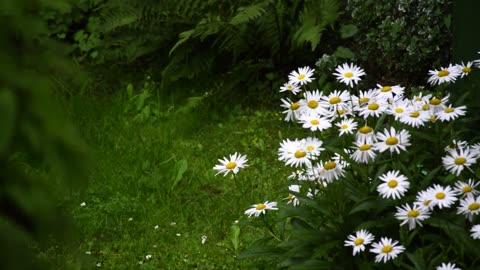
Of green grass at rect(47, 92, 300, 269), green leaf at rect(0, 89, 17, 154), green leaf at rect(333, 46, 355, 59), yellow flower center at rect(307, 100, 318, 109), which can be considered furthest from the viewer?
green leaf at rect(333, 46, 355, 59)

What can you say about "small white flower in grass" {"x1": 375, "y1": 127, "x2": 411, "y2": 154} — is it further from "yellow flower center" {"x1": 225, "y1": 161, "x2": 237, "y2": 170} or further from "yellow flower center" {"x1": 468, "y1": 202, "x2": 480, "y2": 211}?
"yellow flower center" {"x1": 225, "y1": 161, "x2": 237, "y2": 170}

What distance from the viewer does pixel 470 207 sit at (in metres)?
3.19

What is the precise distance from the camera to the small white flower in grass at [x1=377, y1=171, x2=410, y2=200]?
329cm

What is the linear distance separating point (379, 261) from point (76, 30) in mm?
5076

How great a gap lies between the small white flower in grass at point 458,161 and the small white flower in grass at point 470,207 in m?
0.15

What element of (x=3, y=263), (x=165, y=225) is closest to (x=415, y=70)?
(x=165, y=225)

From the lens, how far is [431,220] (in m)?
3.34

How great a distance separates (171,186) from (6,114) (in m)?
3.76

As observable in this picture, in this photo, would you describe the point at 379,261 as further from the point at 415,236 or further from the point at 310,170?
the point at 310,170

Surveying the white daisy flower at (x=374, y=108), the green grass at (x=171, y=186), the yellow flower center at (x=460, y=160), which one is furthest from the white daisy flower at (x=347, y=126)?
the green grass at (x=171, y=186)

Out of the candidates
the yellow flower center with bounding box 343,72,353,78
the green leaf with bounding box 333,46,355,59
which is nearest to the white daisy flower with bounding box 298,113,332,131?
the yellow flower center with bounding box 343,72,353,78

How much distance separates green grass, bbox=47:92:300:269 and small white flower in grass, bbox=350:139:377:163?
667 mm

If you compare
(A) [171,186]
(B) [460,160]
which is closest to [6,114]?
(B) [460,160]

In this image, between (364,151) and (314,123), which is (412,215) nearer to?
(364,151)
